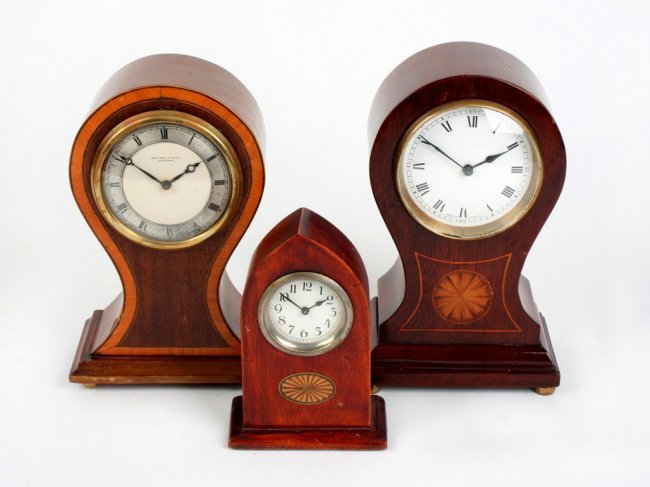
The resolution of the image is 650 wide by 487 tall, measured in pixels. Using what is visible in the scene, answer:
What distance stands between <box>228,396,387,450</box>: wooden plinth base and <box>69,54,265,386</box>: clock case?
32 centimetres

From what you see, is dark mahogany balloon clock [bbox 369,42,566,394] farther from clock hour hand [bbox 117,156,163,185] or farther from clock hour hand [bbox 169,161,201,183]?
clock hour hand [bbox 117,156,163,185]

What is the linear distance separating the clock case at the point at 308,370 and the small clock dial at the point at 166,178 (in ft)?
0.85

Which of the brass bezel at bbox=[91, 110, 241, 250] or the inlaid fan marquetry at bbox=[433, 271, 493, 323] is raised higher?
the brass bezel at bbox=[91, 110, 241, 250]

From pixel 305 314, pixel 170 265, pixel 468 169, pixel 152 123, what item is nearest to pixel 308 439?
pixel 305 314

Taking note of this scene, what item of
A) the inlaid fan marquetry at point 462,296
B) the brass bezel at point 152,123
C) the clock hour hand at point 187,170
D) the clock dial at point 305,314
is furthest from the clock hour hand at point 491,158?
the clock hour hand at point 187,170

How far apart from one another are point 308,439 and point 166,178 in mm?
887

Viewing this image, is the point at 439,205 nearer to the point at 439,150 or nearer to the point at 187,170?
the point at 439,150

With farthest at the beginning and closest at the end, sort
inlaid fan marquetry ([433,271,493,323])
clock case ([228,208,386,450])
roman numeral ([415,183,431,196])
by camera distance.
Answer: inlaid fan marquetry ([433,271,493,323]), roman numeral ([415,183,431,196]), clock case ([228,208,386,450])

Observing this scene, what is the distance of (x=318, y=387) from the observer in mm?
3809

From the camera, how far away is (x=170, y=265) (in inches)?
158

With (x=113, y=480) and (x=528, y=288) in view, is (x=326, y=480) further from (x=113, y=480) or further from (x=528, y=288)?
(x=528, y=288)

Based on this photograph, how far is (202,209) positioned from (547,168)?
3.44 feet

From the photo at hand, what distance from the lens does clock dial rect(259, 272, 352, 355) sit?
3654 millimetres

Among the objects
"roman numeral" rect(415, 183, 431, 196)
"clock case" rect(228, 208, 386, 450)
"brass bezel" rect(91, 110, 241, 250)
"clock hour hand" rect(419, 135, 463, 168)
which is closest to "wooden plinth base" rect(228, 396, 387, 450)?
"clock case" rect(228, 208, 386, 450)
